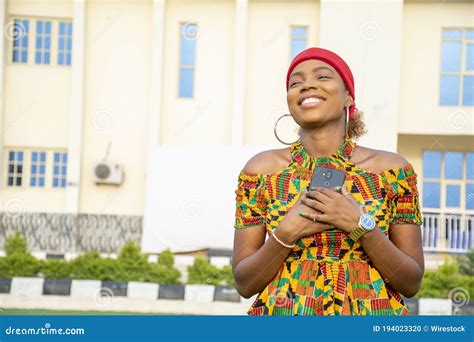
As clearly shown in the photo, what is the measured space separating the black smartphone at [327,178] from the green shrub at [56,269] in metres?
6.91

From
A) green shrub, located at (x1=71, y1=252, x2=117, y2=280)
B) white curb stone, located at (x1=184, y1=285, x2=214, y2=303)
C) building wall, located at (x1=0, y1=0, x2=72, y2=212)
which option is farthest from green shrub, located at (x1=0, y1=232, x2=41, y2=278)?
building wall, located at (x1=0, y1=0, x2=72, y2=212)

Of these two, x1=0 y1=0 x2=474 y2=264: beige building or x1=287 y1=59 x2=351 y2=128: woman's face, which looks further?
x1=0 y1=0 x2=474 y2=264: beige building

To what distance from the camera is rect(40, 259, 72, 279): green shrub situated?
7977 millimetres

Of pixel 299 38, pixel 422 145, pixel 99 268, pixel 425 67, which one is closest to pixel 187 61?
A: pixel 299 38

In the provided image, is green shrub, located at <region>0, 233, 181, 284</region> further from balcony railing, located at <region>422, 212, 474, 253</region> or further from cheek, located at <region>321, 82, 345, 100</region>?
cheek, located at <region>321, 82, 345, 100</region>

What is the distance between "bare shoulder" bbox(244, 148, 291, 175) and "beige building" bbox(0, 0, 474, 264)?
11781 millimetres

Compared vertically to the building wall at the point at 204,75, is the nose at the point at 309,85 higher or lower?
lower

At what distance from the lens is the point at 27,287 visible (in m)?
7.18

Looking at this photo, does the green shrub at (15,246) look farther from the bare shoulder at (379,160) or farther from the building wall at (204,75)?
the bare shoulder at (379,160)

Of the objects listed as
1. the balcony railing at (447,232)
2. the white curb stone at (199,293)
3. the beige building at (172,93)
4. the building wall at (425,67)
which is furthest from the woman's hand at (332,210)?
the building wall at (425,67)

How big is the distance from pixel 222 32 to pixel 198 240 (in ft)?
15.3

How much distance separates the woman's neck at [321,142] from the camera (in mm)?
1504
